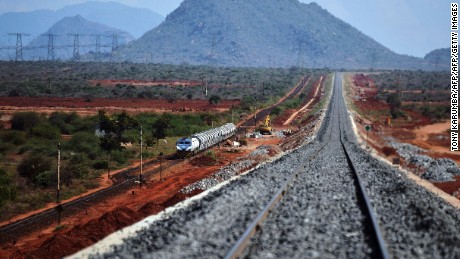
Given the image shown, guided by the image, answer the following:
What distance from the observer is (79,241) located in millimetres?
17016

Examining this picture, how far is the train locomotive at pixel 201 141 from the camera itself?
45406 mm

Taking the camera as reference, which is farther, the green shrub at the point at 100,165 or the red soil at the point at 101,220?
the green shrub at the point at 100,165

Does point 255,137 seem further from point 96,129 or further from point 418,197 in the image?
point 418,197

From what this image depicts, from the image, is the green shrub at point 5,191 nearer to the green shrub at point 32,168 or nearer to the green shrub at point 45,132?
the green shrub at point 32,168

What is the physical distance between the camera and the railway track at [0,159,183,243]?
2378 cm

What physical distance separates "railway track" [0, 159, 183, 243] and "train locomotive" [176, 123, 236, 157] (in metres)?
6.35

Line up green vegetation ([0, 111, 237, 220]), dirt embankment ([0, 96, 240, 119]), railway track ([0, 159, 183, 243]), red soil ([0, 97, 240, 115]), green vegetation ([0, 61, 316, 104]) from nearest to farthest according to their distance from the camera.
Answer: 1. railway track ([0, 159, 183, 243])
2. green vegetation ([0, 111, 237, 220])
3. dirt embankment ([0, 96, 240, 119])
4. red soil ([0, 97, 240, 115])
5. green vegetation ([0, 61, 316, 104])

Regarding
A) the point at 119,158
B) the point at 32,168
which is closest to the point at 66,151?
the point at 119,158

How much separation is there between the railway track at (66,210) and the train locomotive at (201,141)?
6353mm

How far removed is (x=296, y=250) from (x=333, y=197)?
646 centimetres

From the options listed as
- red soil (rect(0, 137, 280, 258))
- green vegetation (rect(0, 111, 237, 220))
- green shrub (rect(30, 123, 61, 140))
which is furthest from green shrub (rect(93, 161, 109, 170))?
green shrub (rect(30, 123, 61, 140))

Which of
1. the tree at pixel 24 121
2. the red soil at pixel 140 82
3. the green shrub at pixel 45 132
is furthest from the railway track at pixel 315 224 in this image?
the red soil at pixel 140 82

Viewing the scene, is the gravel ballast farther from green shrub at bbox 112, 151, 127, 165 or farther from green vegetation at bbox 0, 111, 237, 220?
green shrub at bbox 112, 151, 127, 165

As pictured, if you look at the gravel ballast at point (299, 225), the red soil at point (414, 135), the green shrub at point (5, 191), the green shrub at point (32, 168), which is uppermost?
the gravel ballast at point (299, 225)
